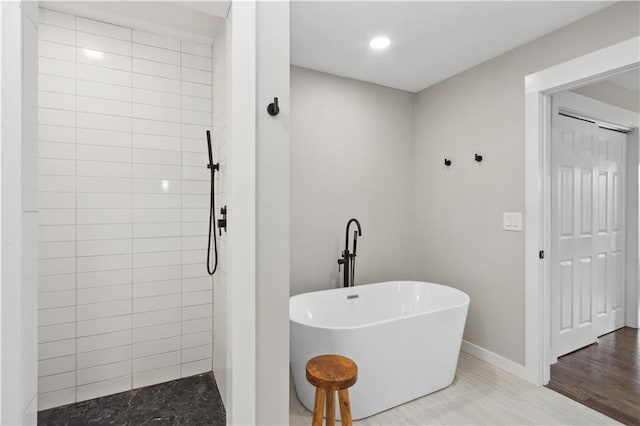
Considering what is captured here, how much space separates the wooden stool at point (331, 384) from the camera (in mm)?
1427

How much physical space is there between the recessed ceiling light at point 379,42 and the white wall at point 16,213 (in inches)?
82.1

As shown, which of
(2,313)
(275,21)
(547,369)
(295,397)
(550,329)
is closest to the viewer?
(2,313)

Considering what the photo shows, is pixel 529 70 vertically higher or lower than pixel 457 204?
higher

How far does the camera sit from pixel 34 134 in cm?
81

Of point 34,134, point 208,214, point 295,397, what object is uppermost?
point 34,134

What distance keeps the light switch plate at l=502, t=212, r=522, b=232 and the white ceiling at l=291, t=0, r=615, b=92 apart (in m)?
1.25

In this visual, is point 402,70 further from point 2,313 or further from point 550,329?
point 2,313

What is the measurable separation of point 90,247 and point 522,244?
299 cm

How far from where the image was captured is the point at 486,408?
2109mm

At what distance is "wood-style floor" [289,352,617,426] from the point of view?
6.51ft

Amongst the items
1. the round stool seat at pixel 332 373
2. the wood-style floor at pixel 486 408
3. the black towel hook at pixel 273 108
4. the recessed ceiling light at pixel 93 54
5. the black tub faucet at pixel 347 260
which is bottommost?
the wood-style floor at pixel 486 408

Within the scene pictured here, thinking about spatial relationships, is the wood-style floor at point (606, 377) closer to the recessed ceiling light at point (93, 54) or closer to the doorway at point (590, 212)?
the doorway at point (590, 212)

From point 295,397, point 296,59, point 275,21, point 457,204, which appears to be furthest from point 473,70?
point 295,397

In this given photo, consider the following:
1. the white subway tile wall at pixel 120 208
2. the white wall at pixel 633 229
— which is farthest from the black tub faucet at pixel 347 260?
the white wall at pixel 633 229
